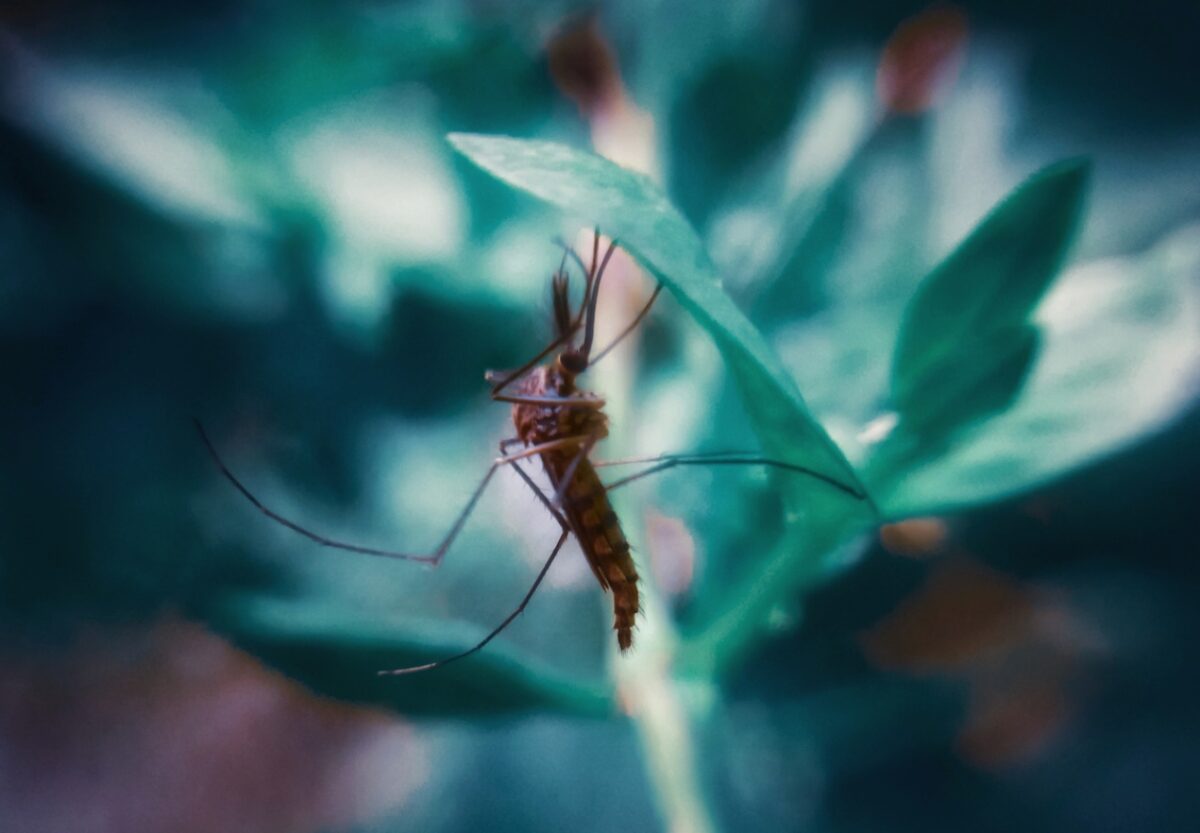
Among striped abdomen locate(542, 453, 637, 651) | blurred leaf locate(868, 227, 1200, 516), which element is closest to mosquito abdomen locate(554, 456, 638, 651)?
striped abdomen locate(542, 453, 637, 651)

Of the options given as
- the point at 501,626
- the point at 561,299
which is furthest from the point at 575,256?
the point at 501,626

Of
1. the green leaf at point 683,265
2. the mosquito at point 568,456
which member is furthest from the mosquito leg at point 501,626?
the green leaf at point 683,265

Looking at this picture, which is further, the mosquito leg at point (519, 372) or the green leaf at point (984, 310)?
the mosquito leg at point (519, 372)

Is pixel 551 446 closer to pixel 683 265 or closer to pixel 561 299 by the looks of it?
pixel 561 299

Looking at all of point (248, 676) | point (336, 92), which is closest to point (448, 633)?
point (248, 676)

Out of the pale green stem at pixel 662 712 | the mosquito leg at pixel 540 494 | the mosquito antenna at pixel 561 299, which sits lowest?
the pale green stem at pixel 662 712

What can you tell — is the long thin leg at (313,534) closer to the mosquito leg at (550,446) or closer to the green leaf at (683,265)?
the mosquito leg at (550,446)

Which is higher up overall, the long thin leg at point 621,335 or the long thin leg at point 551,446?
the long thin leg at point 621,335
